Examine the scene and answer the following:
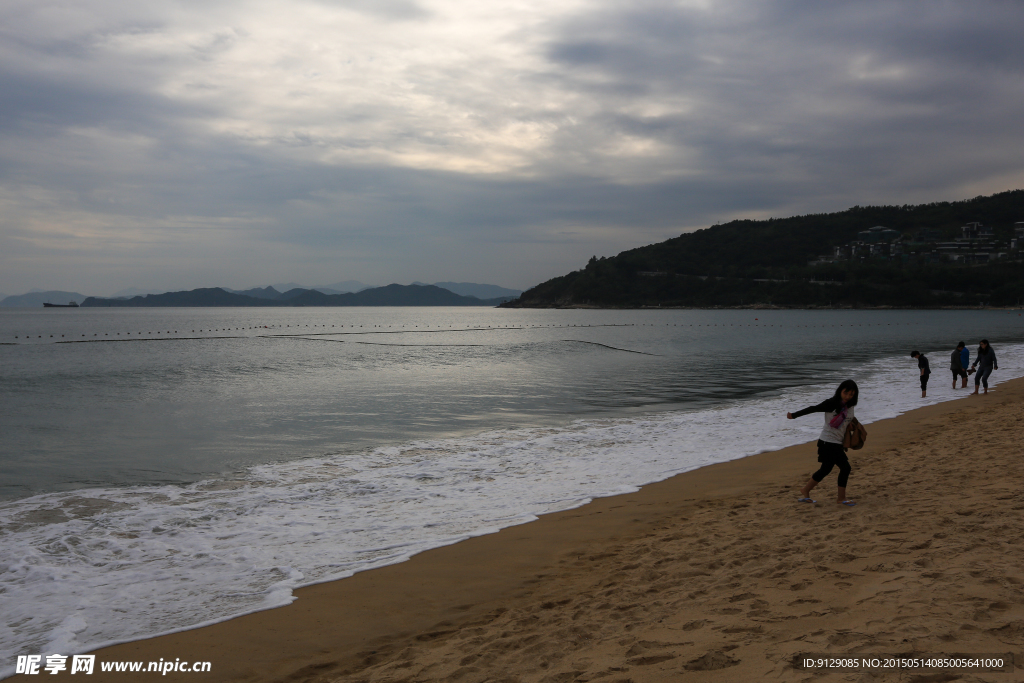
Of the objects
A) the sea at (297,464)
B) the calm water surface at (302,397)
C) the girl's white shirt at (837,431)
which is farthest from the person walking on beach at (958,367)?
the girl's white shirt at (837,431)

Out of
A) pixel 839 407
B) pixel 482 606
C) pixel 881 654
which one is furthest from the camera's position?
pixel 839 407

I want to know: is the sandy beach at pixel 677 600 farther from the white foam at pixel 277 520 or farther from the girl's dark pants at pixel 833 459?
the white foam at pixel 277 520

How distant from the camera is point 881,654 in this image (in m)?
3.81

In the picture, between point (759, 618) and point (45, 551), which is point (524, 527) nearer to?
point (759, 618)

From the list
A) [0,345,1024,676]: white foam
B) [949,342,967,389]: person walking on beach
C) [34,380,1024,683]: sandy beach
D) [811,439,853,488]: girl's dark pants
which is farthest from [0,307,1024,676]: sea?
[811,439,853,488]: girl's dark pants

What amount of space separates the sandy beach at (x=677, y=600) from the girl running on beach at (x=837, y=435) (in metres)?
0.35

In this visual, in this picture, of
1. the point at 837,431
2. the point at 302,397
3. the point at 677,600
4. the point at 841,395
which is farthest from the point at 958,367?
the point at 302,397

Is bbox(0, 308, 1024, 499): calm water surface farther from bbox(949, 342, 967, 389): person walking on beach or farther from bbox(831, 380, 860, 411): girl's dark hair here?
bbox(831, 380, 860, 411): girl's dark hair

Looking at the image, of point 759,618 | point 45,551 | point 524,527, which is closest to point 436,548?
point 524,527

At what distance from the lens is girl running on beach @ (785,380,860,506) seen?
777 cm

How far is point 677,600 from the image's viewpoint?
208 inches

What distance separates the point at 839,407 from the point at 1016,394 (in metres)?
16.9

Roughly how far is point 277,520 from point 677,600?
6056 mm

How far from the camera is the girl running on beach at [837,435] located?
7770 mm
